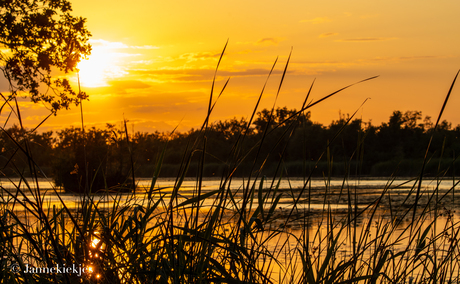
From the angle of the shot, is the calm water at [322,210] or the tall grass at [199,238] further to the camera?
the calm water at [322,210]

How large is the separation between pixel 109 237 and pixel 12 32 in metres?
9.71

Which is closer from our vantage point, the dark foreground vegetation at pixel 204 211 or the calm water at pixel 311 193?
the dark foreground vegetation at pixel 204 211

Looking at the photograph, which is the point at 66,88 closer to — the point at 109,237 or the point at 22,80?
the point at 22,80

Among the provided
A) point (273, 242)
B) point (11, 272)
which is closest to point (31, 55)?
point (273, 242)

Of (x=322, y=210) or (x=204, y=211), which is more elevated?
(x=322, y=210)

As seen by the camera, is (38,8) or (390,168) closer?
(38,8)

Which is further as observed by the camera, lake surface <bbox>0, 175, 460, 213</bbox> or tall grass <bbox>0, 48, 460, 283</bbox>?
lake surface <bbox>0, 175, 460, 213</bbox>

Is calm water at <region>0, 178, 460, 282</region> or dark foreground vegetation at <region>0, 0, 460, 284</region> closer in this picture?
dark foreground vegetation at <region>0, 0, 460, 284</region>

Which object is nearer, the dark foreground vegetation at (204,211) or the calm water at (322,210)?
the dark foreground vegetation at (204,211)

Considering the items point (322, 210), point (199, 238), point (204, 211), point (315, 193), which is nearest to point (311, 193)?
point (315, 193)

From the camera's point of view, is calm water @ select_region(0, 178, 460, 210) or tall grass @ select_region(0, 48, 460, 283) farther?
calm water @ select_region(0, 178, 460, 210)

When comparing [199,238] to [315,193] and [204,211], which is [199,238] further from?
[315,193]

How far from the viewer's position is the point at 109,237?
1.85 metres

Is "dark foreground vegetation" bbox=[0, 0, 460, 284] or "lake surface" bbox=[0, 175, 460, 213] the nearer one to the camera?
"dark foreground vegetation" bbox=[0, 0, 460, 284]
